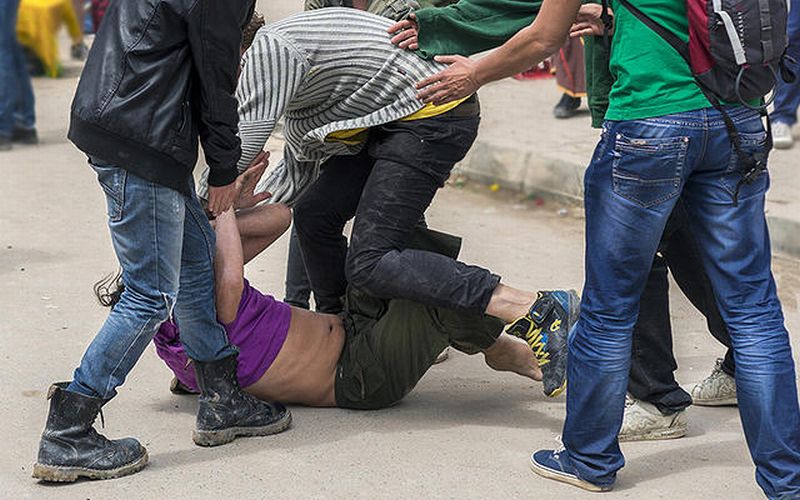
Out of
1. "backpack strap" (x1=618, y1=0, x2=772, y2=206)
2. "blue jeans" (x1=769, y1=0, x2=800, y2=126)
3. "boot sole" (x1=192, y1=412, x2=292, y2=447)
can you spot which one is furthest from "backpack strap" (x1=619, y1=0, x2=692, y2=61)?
"blue jeans" (x1=769, y1=0, x2=800, y2=126)

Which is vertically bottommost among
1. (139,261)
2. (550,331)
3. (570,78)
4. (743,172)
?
(570,78)

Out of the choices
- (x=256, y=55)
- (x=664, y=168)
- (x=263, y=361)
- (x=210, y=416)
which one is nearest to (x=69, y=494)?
(x=210, y=416)

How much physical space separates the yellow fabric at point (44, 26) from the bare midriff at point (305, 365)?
6.94 meters

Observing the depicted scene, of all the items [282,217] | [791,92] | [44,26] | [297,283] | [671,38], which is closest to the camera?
[671,38]

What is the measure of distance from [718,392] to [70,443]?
83.8 inches

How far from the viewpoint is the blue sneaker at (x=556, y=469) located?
12.5 feet

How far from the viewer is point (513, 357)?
15.0 ft

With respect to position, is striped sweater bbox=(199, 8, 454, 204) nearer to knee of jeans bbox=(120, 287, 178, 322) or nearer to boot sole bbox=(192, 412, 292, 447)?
knee of jeans bbox=(120, 287, 178, 322)

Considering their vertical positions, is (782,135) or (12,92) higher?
(782,135)

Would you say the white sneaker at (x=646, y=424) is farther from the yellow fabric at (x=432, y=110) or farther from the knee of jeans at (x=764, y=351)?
the yellow fabric at (x=432, y=110)

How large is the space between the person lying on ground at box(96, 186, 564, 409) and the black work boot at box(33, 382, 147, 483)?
1.63ft

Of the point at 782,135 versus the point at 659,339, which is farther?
the point at 782,135

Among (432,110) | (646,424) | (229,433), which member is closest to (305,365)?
(229,433)

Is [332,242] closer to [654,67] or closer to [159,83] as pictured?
[159,83]
